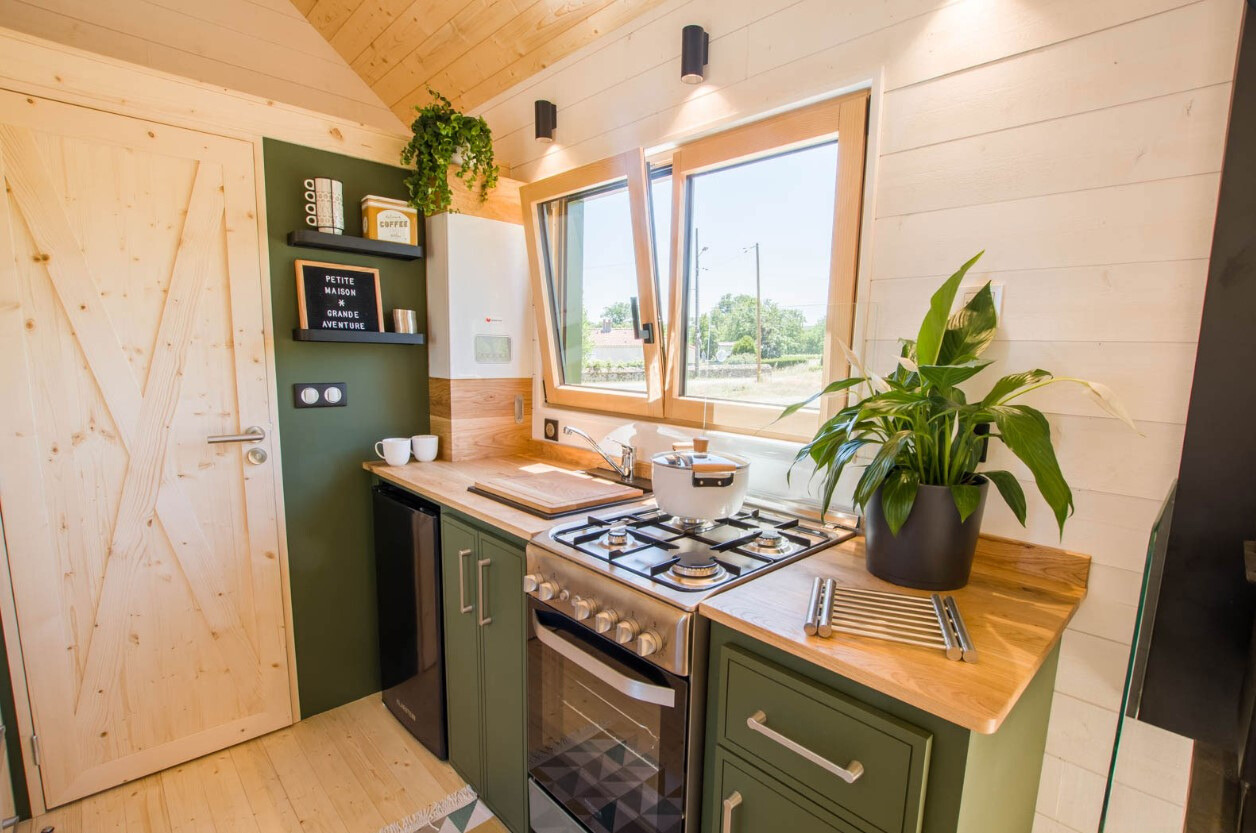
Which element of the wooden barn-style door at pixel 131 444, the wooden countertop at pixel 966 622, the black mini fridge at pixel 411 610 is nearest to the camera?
the wooden countertop at pixel 966 622

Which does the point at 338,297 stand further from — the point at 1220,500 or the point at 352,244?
the point at 1220,500

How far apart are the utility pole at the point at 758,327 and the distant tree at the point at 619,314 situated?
0.58 meters

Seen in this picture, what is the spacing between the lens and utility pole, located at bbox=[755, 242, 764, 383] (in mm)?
1765

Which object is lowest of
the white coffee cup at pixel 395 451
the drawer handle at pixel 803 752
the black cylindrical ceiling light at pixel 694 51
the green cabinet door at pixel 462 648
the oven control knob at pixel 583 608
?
the green cabinet door at pixel 462 648

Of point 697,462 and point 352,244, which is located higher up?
point 352,244

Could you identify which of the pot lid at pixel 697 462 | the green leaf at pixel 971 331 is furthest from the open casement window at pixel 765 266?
the green leaf at pixel 971 331

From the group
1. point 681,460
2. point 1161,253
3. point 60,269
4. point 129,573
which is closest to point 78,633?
point 129,573

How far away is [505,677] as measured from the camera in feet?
5.39

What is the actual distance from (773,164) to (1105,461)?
1.15m

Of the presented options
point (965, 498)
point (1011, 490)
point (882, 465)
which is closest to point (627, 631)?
point (882, 465)

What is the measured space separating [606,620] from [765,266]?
1.15 m

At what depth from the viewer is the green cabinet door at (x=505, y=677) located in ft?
5.19

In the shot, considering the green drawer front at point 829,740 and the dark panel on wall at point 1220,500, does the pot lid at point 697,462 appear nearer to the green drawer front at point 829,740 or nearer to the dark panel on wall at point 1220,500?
the green drawer front at point 829,740

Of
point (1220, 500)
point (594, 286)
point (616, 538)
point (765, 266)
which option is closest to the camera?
point (1220, 500)
